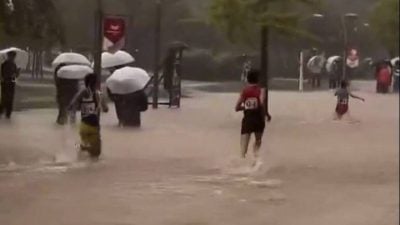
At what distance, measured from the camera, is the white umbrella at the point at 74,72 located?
2477mm

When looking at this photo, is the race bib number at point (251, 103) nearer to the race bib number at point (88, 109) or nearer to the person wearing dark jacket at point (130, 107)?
the person wearing dark jacket at point (130, 107)

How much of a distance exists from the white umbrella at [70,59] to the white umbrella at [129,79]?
0.09 m

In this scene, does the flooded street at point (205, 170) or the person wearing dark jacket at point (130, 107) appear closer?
the flooded street at point (205, 170)

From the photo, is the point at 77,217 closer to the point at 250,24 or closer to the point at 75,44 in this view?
the point at 75,44

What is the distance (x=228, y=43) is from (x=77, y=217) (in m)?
0.74

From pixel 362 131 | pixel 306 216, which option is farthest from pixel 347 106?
pixel 306 216

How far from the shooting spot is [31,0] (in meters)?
2.95

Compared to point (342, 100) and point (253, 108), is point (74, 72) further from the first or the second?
point (342, 100)

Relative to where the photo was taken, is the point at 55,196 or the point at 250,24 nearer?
the point at 250,24

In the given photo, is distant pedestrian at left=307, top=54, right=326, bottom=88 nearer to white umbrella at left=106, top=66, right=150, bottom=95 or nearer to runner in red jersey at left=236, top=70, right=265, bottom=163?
runner in red jersey at left=236, top=70, right=265, bottom=163

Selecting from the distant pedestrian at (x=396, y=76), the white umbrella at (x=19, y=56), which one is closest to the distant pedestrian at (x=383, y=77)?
the distant pedestrian at (x=396, y=76)

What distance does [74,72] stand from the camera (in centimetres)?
253

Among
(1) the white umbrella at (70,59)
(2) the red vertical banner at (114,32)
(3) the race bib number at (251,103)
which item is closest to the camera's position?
(3) the race bib number at (251,103)

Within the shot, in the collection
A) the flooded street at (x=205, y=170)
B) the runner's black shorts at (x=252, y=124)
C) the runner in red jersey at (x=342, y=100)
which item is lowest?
the flooded street at (x=205, y=170)
